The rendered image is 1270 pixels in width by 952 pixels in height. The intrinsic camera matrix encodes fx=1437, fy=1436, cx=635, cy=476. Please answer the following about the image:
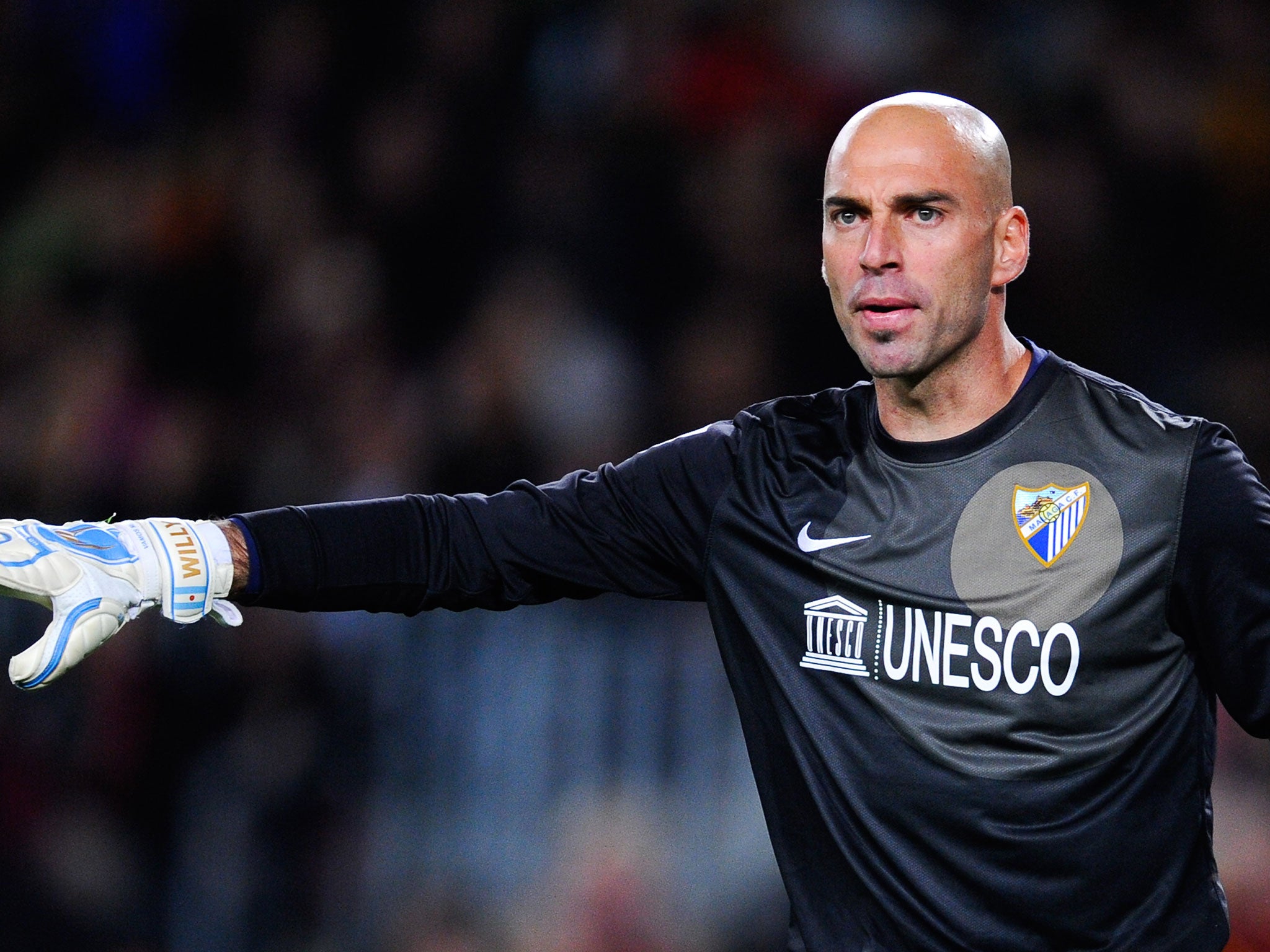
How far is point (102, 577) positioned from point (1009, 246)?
5.47ft

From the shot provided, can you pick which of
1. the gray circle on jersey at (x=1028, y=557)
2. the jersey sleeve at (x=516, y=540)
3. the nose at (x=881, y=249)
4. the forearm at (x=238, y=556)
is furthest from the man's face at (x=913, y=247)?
the forearm at (x=238, y=556)

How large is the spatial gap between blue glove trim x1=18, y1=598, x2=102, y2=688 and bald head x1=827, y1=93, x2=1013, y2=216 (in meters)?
1.49

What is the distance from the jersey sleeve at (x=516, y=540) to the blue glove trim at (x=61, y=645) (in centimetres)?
30

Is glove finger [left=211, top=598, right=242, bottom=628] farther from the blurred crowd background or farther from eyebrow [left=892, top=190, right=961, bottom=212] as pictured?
the blurred crowd background

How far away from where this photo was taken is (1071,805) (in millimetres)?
2314

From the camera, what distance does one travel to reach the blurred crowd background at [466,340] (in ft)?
14.3

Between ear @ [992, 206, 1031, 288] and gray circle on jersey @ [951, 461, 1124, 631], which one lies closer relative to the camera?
gray circle on jersey @ [951, 461, 1124, 631]

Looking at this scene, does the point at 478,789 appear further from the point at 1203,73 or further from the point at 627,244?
the point at 1203,73

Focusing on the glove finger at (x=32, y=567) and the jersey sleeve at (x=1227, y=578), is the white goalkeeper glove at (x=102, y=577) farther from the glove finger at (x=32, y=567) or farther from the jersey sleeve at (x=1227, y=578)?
the jersey sleeve at (x=1227, y=578)

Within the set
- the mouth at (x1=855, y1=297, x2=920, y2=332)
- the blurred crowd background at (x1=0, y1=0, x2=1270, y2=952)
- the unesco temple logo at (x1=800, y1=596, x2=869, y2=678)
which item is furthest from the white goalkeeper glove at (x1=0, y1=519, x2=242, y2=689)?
the blurred crowd background at (x1=0, y1=0, x2=1270, y2=952)

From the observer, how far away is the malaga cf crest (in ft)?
Result: 7.86

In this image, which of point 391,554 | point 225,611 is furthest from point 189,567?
point 391,554

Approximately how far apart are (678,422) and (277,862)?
1896 millimetres

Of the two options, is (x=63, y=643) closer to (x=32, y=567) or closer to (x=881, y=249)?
(x=32, y=567)
